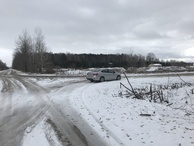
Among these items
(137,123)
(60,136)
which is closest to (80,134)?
(60,136)

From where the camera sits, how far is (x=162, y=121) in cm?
735

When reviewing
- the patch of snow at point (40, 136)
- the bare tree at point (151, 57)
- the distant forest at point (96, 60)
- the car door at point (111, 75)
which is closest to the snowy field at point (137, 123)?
the patch of snow at point (40, 136)

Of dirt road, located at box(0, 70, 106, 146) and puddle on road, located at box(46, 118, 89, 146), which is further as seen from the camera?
dirt road, located at box(0, 70, 106, 146)

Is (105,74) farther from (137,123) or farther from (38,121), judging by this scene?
(137,123)

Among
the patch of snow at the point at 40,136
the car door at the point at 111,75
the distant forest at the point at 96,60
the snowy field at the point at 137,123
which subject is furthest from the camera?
the distant forest at the point at 96,60

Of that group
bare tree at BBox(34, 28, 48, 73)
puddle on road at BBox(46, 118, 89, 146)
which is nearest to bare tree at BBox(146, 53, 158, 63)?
bare tree at BBox(34, 28, 48, 73)

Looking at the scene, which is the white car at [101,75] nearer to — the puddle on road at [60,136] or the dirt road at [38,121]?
the dirt road at [38,121]

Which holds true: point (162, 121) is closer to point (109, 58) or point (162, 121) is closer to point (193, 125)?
point (193, 125)

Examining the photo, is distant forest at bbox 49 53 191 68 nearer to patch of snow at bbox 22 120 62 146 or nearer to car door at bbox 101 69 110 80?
car door at bbox 101 69 110 80

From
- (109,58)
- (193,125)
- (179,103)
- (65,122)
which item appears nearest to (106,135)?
(65,122)

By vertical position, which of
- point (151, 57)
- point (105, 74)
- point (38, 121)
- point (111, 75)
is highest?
point (151, 57)

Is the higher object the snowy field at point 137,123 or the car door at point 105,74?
the car door at point 105,74

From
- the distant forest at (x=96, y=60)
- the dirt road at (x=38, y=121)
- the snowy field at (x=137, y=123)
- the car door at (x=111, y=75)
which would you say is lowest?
the dirt road at (x=38, y=121)

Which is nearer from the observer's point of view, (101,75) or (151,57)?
(101,75)
